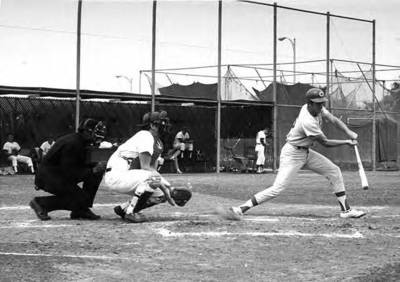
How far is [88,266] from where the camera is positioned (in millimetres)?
5660

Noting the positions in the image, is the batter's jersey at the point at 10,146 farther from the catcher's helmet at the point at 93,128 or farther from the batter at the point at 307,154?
the batter at the point at 307,154

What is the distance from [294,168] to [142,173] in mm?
2129

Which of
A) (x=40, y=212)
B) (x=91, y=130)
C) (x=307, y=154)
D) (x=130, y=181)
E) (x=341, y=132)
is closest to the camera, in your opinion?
(x=130, y=181)

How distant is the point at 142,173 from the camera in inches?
332

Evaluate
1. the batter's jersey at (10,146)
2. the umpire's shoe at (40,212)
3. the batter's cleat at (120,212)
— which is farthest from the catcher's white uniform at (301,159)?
the batter's jersey at (10,146)

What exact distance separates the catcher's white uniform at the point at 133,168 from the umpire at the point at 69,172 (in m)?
0.25

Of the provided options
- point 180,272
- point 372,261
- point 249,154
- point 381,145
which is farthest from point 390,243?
point 381,145

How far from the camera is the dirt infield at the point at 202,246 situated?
18.0 ft

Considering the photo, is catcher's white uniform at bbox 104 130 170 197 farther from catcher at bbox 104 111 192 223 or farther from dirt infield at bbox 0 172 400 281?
dirt infield at bbox 0 172 400 281

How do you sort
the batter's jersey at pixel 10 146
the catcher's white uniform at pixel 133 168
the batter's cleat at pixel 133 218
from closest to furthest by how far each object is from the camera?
the catcher's white uniform at pixel 133 168
the batter's cleat at pixel 133 218
the batter's jersey at pixel 10 146

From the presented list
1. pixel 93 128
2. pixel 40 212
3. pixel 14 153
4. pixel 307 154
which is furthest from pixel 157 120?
pixel 14 153

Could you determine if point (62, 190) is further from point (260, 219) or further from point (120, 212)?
point (260, 219)

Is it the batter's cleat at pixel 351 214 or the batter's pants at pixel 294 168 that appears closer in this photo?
the batter's pants at pixel 294 168

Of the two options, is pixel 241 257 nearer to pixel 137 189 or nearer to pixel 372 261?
pixel 372 261
